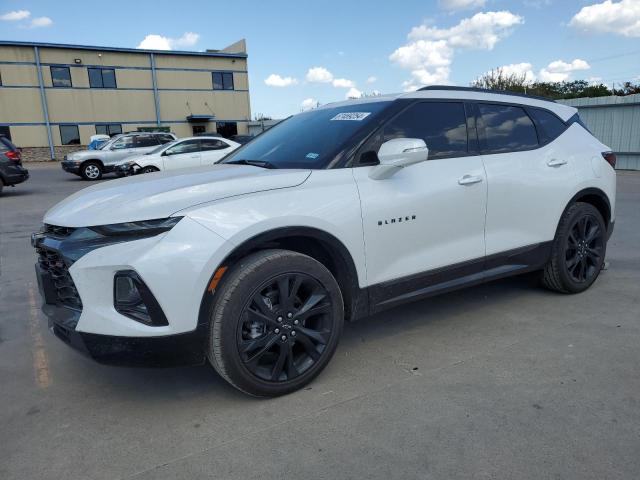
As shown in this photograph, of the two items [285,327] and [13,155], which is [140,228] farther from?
[13,155]

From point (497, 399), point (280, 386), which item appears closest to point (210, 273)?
point (280, 386)

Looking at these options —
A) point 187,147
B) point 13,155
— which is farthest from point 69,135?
point 187,147

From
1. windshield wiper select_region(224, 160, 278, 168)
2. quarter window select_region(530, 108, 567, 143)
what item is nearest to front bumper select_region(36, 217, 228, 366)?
windshield wiper select_region(224, 160, 278, 168)

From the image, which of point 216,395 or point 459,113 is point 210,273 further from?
point 459,113

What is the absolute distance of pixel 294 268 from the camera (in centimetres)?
281

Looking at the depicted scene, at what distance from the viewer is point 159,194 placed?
2.67 metres

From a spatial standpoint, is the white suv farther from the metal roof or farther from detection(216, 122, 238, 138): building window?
detection(216, 122, 238, 138): building window

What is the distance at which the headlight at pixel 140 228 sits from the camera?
8.27ft

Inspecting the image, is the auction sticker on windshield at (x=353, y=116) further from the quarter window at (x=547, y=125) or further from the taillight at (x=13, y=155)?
the taillight at (x=13, y=155)

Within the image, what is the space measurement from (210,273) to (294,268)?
487 millimetres

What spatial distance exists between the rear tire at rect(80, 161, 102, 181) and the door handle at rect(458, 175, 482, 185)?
1756cm

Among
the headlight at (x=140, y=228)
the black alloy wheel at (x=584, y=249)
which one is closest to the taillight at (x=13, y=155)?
the headlight at (x=140, y=228)

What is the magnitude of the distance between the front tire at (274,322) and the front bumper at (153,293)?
0.14 metres

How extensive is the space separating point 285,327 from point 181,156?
43.4ft
